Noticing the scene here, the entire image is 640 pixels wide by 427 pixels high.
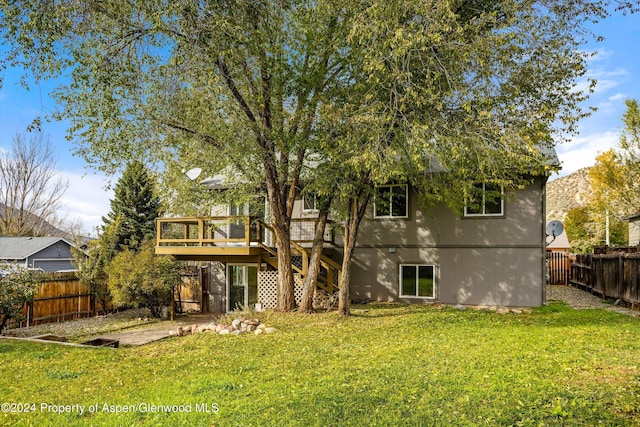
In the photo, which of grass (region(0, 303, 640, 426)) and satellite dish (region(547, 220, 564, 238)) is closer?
grass (region(0, 303, 640, 426))

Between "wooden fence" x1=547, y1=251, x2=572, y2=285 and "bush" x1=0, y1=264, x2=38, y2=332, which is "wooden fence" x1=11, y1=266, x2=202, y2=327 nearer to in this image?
"bush" x1=0, y1=264, x2=38, y2=332

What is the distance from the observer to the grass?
16.3ft

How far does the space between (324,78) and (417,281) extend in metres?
7.66

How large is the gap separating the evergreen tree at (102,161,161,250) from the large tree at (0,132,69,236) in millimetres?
11380

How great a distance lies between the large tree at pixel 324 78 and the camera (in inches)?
376

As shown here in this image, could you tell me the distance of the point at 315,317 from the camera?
40.6ft

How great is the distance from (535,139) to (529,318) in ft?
15.8

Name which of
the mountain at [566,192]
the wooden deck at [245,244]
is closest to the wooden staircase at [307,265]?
the wooden deck at [245,244]

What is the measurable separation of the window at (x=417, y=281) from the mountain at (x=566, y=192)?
188ft

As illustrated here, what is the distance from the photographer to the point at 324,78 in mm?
11773

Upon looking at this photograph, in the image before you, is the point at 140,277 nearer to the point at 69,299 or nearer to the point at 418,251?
the point at 69,299

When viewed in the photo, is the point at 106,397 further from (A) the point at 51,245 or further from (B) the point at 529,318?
(A) the point at 51,245

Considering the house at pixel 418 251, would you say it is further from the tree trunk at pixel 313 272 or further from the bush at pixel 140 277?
the tree trunk at pixel 313 272

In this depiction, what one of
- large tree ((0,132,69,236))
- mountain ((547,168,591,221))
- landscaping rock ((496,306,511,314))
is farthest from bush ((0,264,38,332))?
mountain ((547,168,591,221))
